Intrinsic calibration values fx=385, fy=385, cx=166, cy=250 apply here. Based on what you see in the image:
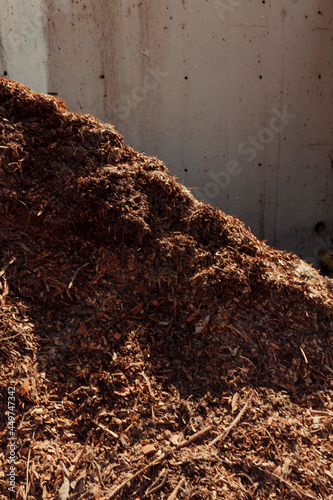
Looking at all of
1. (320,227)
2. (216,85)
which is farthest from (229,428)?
(320,227)

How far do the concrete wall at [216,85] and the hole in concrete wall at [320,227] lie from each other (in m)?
0.02

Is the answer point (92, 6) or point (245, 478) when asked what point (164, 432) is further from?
point (92, 6)

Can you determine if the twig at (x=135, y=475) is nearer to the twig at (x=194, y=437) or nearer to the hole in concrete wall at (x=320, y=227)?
the twig at (x=194, y=437)

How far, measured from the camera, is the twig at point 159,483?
1701 mm

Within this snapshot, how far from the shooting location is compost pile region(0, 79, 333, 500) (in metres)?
1.79

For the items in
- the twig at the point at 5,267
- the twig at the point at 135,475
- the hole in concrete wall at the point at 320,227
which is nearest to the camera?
the twig at the point at 135,475

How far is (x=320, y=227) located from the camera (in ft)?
16.9

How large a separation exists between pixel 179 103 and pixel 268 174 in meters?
1.39

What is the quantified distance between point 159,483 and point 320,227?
166 inches

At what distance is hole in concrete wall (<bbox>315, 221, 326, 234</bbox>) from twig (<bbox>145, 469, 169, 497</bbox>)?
4096 mm

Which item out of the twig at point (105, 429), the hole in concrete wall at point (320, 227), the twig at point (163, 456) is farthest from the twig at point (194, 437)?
the hole in concrete wall at point (320, 227)

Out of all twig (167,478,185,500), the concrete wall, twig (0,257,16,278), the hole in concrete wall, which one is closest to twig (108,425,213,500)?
twig (167,478,185,500)

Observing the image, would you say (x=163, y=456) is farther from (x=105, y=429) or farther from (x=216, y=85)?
(x=216, y=85)

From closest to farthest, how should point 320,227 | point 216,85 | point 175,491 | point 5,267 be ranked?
point 175,491, point 5,267, point 216,85, point 320,227
